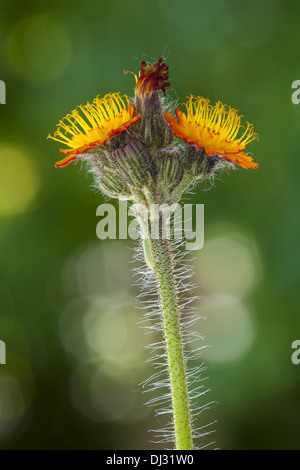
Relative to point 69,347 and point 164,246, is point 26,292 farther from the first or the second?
point 164,246

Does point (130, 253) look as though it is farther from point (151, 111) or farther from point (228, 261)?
point (151, 111)

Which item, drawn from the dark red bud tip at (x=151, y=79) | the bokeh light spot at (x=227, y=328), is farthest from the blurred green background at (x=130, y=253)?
the dark red bud tip at (x=151, y=79)

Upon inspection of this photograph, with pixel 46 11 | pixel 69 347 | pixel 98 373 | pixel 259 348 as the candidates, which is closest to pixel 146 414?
pixel 98 373
